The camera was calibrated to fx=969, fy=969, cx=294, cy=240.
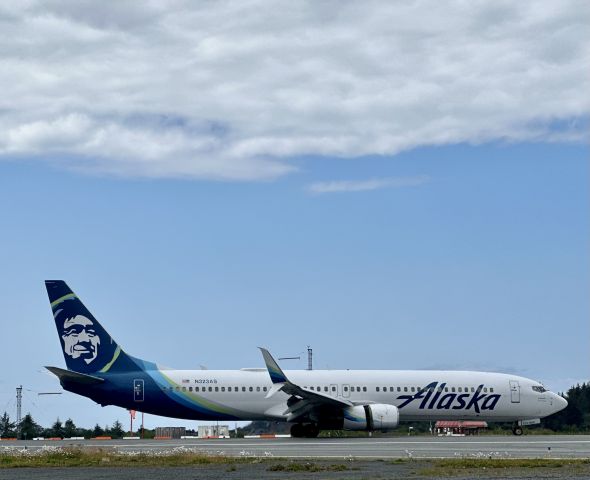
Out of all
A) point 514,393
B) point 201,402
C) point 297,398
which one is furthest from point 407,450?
point 514,393

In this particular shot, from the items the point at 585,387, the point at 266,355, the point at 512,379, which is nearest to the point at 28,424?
the point at 266,355

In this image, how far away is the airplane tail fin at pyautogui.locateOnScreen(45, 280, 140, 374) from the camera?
1655 inches

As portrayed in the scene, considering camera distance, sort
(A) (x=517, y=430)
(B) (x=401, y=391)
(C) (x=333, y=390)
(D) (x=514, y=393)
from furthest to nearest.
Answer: (A) (x=517, y=430), (D) (x=514, y=393), (B) (x=401, y=391), (C) (x=333, y=390)

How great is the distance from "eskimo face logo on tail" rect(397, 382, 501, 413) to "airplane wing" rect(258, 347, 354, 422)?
3.83m

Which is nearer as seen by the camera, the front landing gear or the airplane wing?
the airplane wing

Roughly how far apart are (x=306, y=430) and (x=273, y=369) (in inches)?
164

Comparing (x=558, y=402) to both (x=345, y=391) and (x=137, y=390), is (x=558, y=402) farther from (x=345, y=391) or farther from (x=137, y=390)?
(x=137, y=390)

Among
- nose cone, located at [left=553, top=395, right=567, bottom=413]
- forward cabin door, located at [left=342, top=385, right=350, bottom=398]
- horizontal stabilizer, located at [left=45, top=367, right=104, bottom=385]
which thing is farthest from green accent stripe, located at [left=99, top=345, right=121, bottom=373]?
nose cone, located at [left=553, top=395, right=567, bottom=413]

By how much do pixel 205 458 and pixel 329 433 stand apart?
23194 mm

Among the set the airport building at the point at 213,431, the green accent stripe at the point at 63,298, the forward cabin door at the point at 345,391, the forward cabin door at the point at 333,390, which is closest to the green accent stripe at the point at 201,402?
the forward cabin door at the point at 333,390

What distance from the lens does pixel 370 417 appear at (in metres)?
40.6

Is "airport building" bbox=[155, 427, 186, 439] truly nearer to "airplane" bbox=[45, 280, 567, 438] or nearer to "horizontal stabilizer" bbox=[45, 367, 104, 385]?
"airplane" bbox=[45, 280, 567, 438]

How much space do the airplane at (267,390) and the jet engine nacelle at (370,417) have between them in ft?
0.14

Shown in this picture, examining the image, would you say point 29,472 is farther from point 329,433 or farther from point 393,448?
point 329,433
